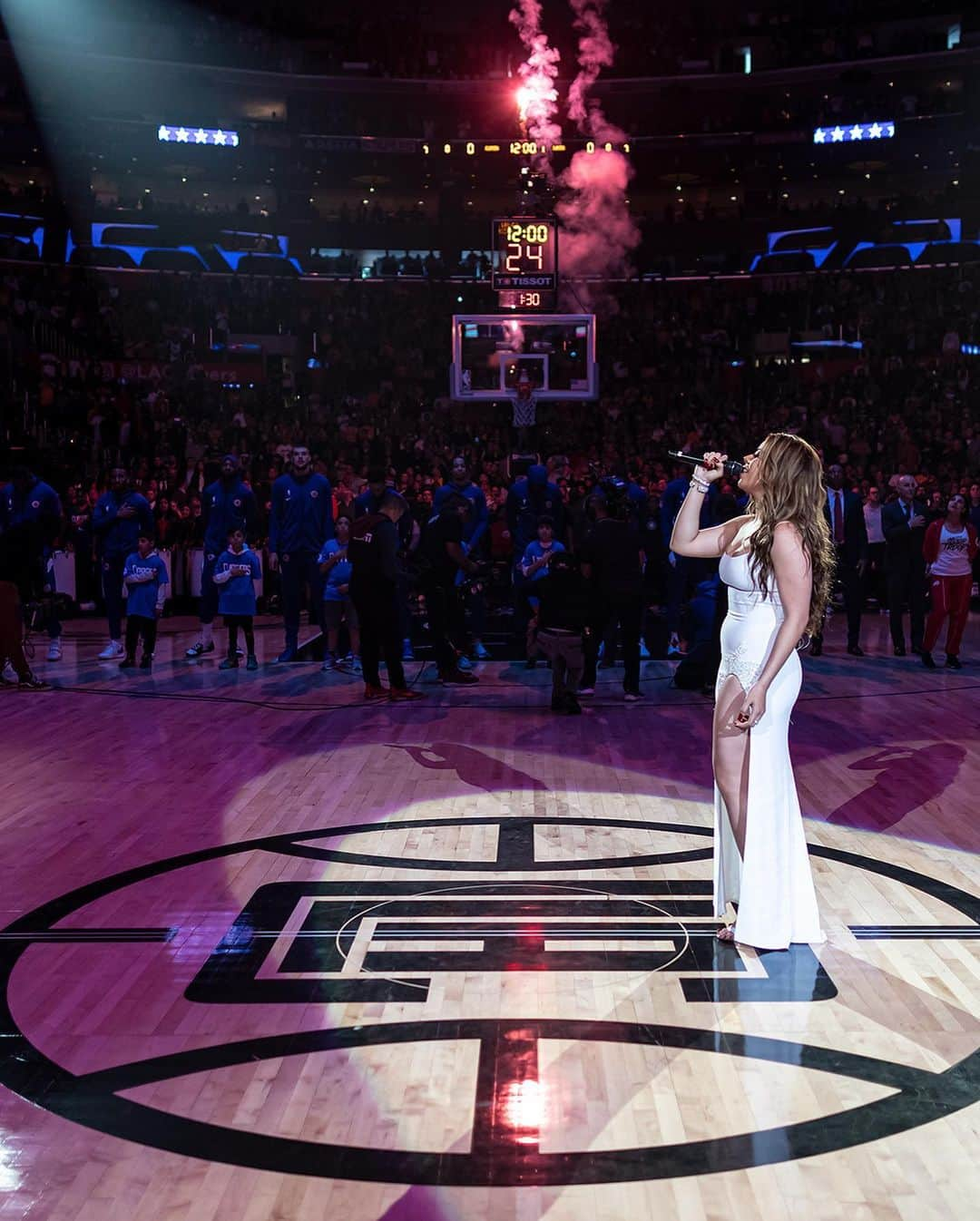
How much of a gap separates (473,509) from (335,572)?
147 cm

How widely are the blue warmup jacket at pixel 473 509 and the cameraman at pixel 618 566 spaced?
168 cm

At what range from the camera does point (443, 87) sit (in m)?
38.0

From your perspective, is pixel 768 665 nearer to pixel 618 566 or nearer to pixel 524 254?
pixel 618 566

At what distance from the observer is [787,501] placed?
4.86 metres

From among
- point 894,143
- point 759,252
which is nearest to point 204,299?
point 759,252

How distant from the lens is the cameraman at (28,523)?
11.0 m

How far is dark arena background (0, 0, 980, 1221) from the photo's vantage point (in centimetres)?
363

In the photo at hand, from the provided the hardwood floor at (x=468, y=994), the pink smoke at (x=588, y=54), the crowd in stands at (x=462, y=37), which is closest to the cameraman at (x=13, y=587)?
the hardwood floor at (x=468, y=994)

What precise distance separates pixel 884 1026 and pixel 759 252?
34683 millimetres

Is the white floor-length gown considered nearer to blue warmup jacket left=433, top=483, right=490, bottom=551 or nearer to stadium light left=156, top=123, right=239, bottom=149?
blue warmup jacket left=433, top=483, right=490, bottom=551

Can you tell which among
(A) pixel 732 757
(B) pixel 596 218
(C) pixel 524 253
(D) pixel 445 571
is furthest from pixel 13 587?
(B) pixel 596 218

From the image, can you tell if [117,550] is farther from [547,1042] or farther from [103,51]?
[103,51]

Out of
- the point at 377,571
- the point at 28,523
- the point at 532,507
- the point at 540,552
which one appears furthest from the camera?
the point at 532,507

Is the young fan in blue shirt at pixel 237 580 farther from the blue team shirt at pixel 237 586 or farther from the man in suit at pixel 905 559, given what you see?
the man in suit at pixel 905 559
